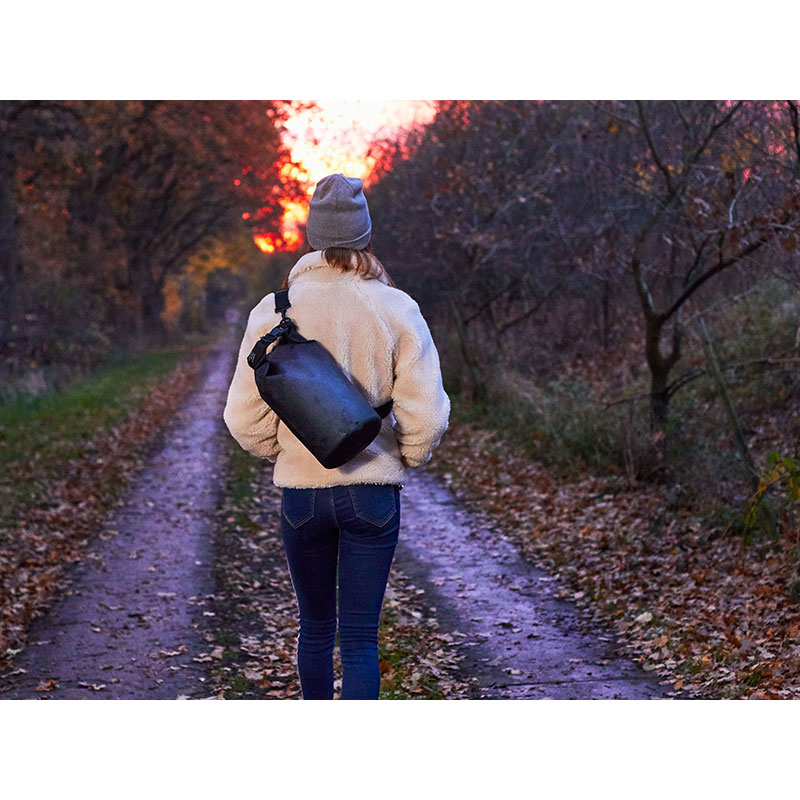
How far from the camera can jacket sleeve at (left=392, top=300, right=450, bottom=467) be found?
12.2 feet

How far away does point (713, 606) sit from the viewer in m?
6.73

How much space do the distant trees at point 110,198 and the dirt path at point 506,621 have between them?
10.7 metres

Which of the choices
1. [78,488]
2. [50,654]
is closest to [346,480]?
[50,654]

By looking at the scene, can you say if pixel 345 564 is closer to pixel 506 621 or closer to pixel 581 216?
pixel 506 621

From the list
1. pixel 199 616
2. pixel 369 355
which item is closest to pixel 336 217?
pixel 369 355

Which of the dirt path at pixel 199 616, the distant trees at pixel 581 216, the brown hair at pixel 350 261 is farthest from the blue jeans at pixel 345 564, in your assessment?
the distant trees at pixel 581 216

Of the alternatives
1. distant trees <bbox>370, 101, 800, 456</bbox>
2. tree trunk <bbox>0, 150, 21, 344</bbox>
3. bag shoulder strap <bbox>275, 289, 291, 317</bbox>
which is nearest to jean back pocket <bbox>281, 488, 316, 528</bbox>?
bag shoulder strap <bbox>275, 289, 291, 317</bbox>

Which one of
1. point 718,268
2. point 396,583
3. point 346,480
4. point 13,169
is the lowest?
point 396,583

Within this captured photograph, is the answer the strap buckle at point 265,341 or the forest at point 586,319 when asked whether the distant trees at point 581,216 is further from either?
the strap buckle at point 265,341

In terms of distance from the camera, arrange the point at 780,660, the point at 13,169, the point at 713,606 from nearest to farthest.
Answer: the point at 780,660 < the point at 713,606 < the point at 13,169

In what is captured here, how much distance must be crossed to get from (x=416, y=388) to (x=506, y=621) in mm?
3617

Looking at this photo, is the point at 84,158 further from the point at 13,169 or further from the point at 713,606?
the point at 713,606

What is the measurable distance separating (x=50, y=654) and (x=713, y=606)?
419 centimetres

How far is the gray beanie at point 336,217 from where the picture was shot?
12.4ft
